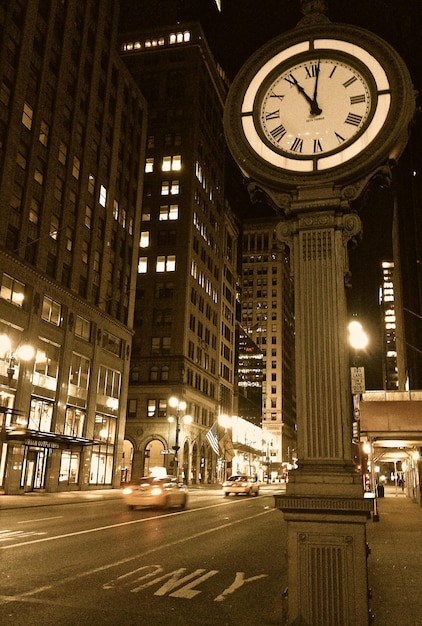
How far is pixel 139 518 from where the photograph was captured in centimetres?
2009

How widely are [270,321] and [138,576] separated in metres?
137

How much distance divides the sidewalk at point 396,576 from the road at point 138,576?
4.37ft

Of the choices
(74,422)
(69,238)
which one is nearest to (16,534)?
(74,422)

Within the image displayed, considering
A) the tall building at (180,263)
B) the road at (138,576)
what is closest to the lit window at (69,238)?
the tall building at (180,263)

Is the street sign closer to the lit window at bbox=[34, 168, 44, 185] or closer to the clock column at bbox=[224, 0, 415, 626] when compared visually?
the clock column at bbox=[224, 0, 415, 626]

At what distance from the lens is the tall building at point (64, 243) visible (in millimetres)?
37906

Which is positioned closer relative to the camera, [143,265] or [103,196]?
[103,196]

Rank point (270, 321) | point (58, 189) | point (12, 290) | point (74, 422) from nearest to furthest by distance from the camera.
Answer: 1. point (12, 290)
2. point (58, 189)
3. point (74, 422)
4. point (270, 321)

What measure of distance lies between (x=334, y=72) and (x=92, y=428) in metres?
43.9

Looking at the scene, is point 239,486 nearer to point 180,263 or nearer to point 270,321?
point 180,263

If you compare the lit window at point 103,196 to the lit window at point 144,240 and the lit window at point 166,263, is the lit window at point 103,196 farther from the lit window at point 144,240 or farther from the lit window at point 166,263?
the lit window at point 144,240

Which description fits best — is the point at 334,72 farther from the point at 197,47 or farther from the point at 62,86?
the point at 197,47

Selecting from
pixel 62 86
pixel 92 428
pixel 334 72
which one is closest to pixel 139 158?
pixel 62 86

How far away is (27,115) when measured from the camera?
4097 cm
